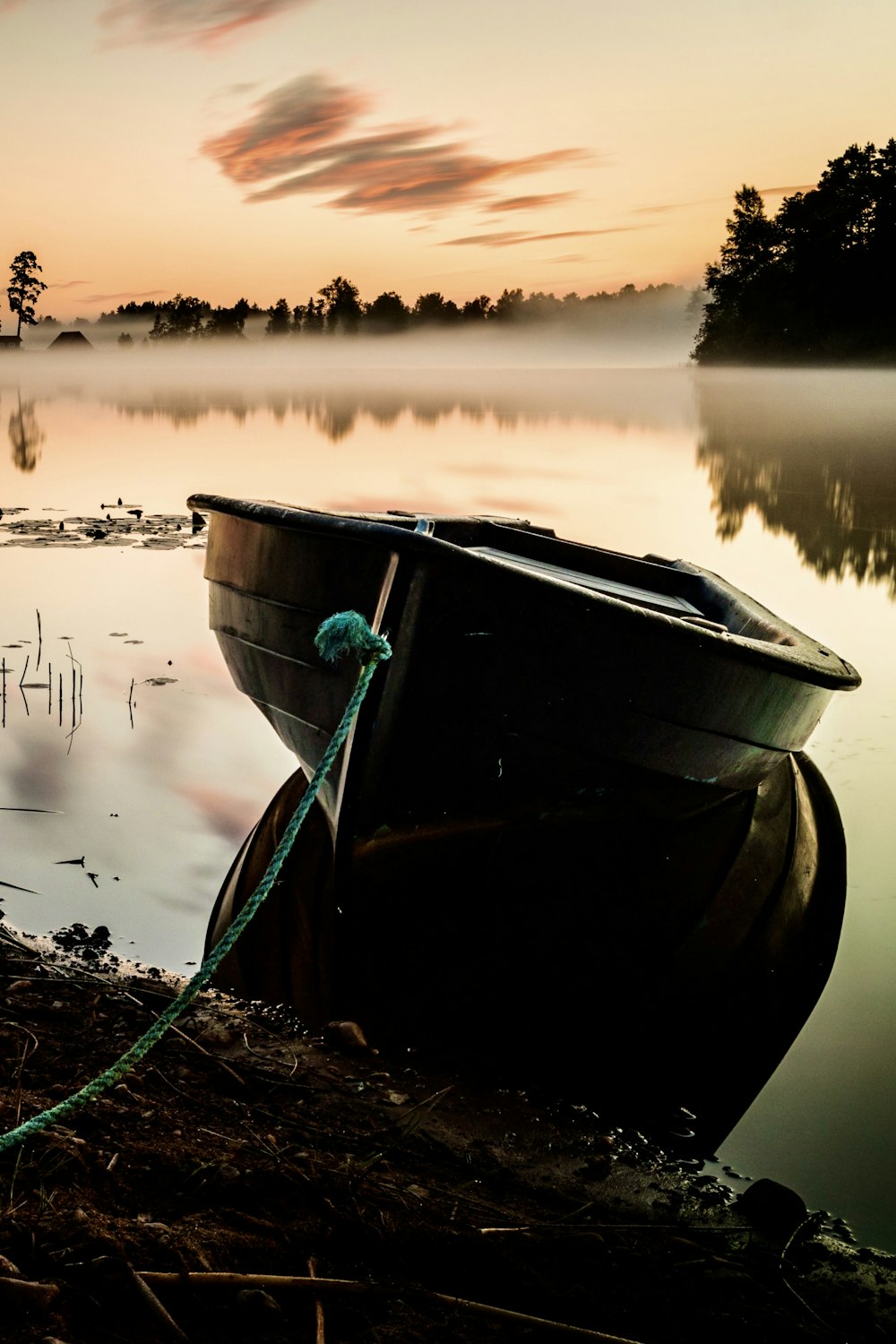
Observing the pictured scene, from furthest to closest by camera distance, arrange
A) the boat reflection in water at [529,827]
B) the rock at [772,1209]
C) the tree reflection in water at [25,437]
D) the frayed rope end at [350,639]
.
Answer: the tree reflection in water at [25,437] → the boat reflection in water at [529,827] → the frayed rope end at [350,639] → the rock at [772,1209]

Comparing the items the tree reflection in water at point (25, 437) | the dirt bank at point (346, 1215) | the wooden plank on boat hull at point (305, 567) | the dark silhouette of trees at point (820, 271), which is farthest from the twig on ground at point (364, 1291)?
the dark silhouette of trees at point (820, 271)

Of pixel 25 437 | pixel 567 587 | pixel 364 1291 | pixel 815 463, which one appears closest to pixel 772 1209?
pixel 364 1291

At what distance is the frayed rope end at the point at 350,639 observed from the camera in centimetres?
316

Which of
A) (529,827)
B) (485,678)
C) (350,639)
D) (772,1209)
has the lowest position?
(772,1209)

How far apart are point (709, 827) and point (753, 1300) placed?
1956 millimetres

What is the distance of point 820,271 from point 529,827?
2519 inches

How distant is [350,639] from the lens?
3.21 m

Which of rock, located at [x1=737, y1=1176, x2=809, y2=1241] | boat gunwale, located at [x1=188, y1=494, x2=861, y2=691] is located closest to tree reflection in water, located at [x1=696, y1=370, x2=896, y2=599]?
boat gunwale, located at [x1=188, y1=494, x2=861, y2=691]

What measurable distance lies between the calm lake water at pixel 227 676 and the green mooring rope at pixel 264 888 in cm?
149

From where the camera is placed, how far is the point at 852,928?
4.68 m

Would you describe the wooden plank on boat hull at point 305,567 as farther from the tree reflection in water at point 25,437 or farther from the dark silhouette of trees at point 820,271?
the dark silhouette of trees at point 820,271

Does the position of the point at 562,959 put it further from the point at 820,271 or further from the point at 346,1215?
the point at 820,271

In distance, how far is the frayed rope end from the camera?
3160mm

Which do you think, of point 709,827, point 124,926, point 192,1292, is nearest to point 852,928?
point 709,827
